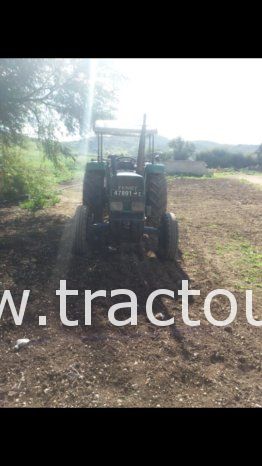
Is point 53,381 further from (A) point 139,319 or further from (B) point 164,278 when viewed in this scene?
(B) point 164,278

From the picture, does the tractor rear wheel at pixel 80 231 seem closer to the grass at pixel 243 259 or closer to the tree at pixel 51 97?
the grass at pixel 243 259

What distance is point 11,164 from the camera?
42.6 feet

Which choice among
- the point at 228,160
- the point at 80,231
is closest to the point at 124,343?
the point at 80,231

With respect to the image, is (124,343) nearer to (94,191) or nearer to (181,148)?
(94,191)

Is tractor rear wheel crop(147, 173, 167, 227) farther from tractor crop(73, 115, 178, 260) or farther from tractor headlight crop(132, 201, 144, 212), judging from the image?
tractor headlight crop(132, 201, 144, 212)

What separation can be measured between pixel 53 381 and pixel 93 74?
854cm

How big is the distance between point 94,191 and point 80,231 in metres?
1.08

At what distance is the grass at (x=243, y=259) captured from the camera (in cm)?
589

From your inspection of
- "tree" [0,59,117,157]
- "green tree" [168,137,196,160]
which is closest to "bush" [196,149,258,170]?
"green tree" [168,137,196,160]

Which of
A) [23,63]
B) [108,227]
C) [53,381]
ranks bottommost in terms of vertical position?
[53,381]

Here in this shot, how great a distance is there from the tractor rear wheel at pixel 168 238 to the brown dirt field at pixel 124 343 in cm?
17

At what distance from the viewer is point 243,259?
7012 millimetres

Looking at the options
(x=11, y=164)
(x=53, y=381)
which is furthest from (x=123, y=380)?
(x=11, y=164)

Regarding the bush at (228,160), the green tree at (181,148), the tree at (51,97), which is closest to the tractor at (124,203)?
the tree at (51,97)
